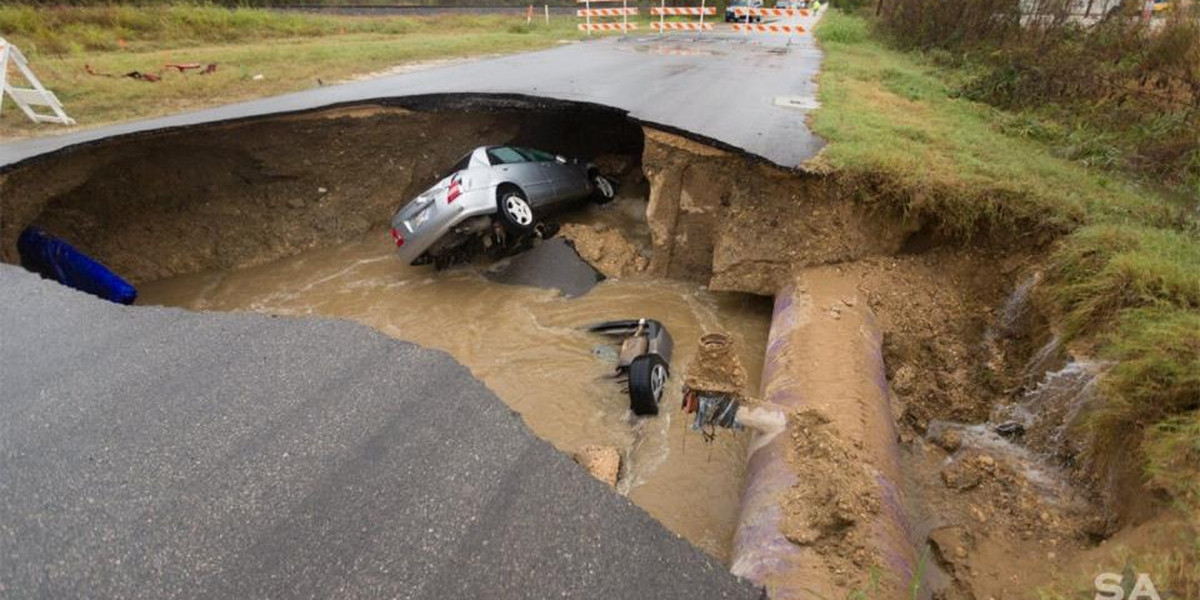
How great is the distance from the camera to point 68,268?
7.00 meters

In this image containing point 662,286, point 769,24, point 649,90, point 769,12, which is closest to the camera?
point 662,286

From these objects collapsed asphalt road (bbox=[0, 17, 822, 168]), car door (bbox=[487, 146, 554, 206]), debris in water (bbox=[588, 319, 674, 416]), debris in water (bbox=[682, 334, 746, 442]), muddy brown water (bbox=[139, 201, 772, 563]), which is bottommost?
muddy brown water (bbox=[139, 201, 772, 563])

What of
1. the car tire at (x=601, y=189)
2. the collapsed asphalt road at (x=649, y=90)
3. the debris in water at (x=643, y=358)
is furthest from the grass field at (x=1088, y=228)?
the car tire at (x=601, y=189)

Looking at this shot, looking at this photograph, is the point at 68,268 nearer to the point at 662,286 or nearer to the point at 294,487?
the point at 294,487

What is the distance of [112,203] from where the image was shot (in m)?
8.39

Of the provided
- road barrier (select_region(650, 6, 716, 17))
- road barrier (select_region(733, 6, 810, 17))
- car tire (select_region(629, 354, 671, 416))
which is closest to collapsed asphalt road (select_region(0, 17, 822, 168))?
car tire (select_region(629, 354, 671, 416))

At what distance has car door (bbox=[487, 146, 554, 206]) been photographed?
868 centimetres

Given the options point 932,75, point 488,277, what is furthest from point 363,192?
point 932,75

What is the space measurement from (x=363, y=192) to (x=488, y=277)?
10.2ft

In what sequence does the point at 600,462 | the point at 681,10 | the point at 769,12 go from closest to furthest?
1. the point at 600,462
2. the point at 681,10
3. the point at 769,12

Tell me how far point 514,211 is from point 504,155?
0.95 metres

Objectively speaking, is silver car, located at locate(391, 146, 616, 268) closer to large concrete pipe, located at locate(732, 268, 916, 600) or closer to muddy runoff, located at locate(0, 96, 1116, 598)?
muddy runoff, located at locate(0, 96, 1116, 598)

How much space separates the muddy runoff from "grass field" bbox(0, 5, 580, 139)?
Result: 6.44ft

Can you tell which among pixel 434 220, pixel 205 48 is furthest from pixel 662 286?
pixel 205 48
